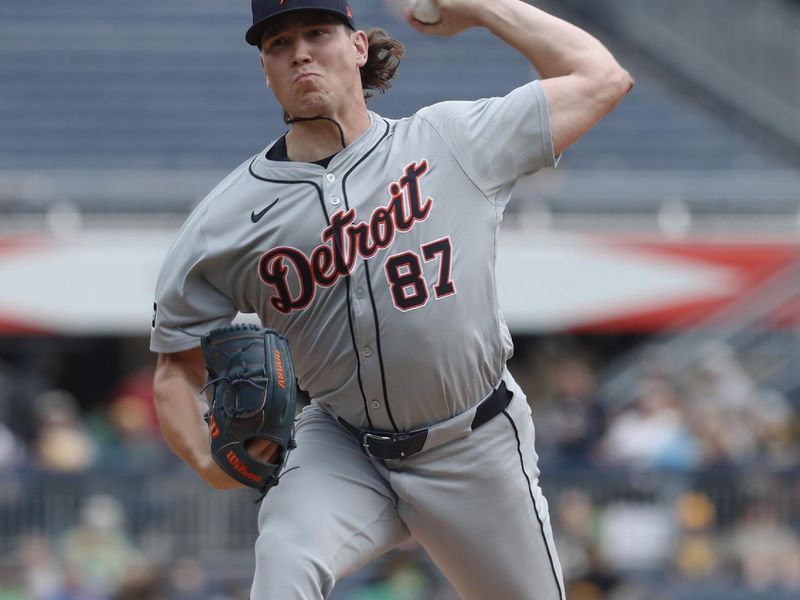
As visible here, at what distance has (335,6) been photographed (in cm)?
393

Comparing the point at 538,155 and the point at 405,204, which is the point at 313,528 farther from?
the point at 538,155

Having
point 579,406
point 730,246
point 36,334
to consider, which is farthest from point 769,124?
point 36,334

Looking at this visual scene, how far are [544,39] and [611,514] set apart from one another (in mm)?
5981

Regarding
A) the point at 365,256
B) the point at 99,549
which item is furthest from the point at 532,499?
the point at 99,549

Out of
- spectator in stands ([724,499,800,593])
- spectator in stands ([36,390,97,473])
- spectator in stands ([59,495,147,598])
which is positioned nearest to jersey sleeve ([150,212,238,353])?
spectator in stands ([59,495,147,598])

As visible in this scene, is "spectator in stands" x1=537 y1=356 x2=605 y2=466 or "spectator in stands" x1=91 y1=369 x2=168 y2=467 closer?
"spectator in stands" x1=537 y1=356 x2=605 y2=466

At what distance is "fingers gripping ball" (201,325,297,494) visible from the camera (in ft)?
12.1

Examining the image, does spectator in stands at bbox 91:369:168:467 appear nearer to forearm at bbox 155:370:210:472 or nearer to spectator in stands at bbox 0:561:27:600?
spectator in stands at bbox 0:561:27:600

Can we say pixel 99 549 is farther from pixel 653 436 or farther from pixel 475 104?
pixel 475 104

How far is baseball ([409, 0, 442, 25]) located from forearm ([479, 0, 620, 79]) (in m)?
0.12

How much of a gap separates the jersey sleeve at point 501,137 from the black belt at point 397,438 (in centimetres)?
56

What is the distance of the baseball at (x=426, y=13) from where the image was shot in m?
3.98

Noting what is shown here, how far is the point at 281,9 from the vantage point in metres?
3.85

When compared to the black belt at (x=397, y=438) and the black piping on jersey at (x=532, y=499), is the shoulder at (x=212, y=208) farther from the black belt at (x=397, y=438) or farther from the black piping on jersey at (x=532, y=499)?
the black piping on jersey at (x=532, y=499)
